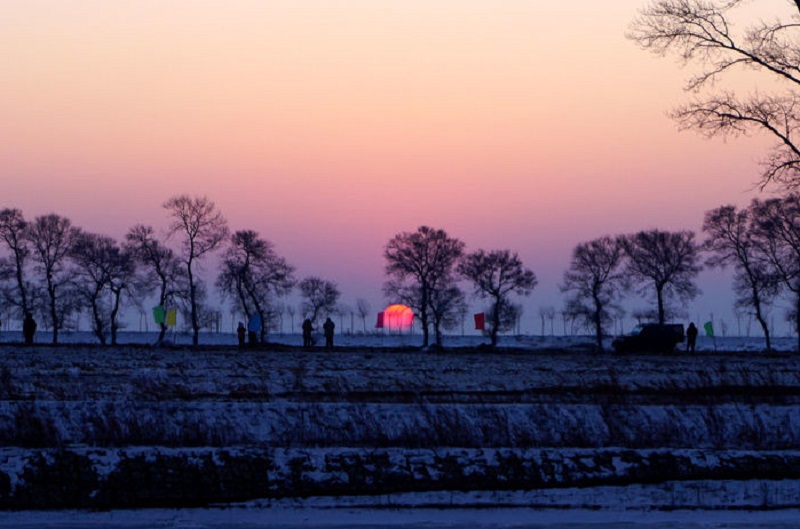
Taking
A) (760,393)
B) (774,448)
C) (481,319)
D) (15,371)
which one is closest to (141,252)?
(481,319)

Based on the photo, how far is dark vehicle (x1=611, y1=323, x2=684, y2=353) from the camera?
211 feet

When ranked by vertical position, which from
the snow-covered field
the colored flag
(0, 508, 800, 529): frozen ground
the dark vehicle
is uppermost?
the colored flag

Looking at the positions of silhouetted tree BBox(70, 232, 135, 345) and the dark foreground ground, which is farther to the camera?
silhouetted tree BBox(70, 232, 135, 345)

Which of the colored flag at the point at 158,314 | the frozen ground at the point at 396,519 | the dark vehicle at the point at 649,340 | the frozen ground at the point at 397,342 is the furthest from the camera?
the frozen ground at the point at 397,342

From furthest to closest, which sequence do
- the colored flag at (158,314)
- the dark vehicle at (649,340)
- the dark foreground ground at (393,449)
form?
the colored flag at (158,314) < the dark vehicle at (649,340) < the dark foreground ground at (393,449)

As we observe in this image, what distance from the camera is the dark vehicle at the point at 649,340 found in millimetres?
64438

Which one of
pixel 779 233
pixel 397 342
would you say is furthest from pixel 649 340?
pixel 397 342

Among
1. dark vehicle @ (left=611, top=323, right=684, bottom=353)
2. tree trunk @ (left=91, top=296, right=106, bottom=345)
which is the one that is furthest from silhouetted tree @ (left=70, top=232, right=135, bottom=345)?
dark vehicle @ (left=611, top=323, right=684, bottom=353)

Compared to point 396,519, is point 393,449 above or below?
above

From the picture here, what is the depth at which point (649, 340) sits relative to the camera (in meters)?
64.6

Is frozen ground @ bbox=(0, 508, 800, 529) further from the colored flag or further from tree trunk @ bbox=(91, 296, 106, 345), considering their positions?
tree trunk @ bbox=(91, 296, 106, 345)

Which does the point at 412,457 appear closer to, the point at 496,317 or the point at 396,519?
the point at 396,519

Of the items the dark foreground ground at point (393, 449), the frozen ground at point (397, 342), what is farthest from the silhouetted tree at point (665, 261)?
the dark foreground ground at point (393, 449)

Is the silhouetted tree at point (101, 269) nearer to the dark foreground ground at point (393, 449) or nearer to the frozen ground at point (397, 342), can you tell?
the frozen ground at point (397, 342)
